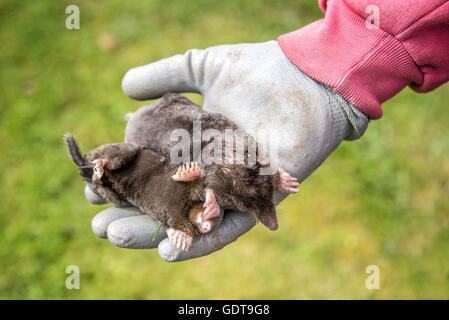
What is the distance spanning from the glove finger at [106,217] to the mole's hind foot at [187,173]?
1.86 feet

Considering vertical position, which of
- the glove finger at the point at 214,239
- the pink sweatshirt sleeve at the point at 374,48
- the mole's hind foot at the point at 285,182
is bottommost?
the glove finger at the point at 214,239

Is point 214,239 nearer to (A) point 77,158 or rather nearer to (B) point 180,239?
(B) point 180,239

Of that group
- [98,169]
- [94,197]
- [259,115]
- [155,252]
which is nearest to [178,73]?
[259,115]

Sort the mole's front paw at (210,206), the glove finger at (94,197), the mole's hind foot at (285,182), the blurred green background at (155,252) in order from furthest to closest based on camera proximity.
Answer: the blurred green background at (155,252) < the glove finger at (94,197) < the mole's hind foot at (285,182) < the mole's front paw at (210,206)

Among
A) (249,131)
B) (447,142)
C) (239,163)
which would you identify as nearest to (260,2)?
(447,142)

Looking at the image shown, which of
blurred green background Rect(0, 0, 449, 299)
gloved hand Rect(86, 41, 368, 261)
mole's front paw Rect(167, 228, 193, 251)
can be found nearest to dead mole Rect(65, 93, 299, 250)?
mole's front paw Rect(167, 228, 193, 251)

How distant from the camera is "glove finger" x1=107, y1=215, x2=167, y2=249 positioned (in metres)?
2.49

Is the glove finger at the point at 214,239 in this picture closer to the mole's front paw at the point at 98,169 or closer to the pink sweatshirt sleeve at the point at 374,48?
the mole's front paw at the point at 98,169

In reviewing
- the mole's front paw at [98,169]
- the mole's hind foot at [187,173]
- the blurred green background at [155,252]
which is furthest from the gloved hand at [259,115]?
the blurred green background at [155,252]

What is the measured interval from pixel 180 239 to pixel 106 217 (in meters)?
0.59

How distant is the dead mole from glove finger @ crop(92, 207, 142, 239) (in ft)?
0.21

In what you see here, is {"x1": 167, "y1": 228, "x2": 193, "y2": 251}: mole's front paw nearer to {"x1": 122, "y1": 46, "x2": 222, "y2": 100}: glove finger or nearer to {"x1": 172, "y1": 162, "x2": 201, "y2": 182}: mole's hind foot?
{"x1": 172, "y1": 162, "x2": 201, "y2": 182}: mole's hind foot

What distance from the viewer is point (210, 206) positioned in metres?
2.29

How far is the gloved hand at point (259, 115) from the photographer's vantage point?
2600mm
